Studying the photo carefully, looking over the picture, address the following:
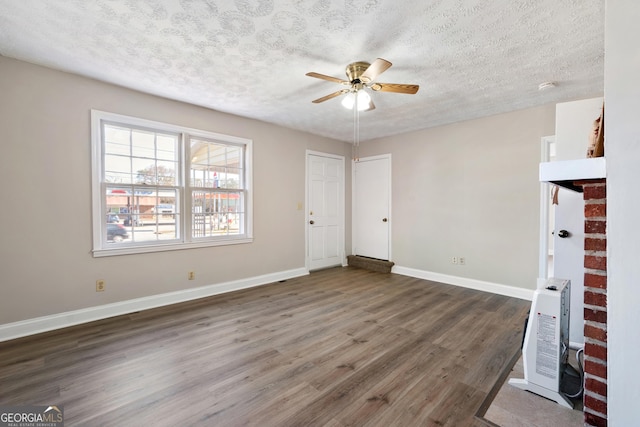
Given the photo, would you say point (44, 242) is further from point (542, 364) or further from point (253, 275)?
point (542, 364)

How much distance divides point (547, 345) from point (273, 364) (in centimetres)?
191

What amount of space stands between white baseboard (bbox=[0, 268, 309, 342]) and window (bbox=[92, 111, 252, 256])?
594 millimetres

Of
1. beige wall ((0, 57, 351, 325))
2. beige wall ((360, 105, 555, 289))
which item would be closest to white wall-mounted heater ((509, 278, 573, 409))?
beige wall ((360, 105, 555, 289))

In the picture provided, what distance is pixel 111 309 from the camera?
9.94ft

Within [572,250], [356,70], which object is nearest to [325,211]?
[356,70]

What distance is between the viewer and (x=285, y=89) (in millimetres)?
3094

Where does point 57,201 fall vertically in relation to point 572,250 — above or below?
above

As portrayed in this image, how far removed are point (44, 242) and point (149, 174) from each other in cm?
120

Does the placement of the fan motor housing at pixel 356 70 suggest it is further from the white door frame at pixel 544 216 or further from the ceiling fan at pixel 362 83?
the white door frame at pixel 544 216

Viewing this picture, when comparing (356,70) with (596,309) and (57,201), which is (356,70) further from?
(57,201)

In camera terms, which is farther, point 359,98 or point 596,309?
point 359,98

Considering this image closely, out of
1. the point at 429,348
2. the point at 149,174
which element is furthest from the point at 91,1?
the point at 429,348

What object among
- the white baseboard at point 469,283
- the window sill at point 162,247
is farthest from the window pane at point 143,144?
the white baseboard at point 469,283

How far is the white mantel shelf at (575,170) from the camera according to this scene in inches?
50.9
